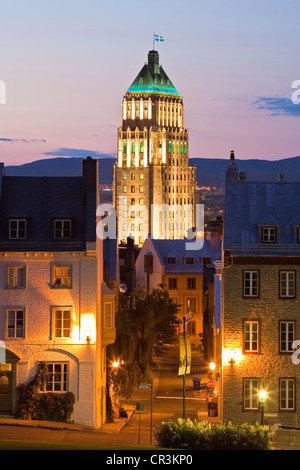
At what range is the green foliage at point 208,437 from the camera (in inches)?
1780

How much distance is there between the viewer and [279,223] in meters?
60.7

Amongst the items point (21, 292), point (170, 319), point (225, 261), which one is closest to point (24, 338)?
point (21, 292)

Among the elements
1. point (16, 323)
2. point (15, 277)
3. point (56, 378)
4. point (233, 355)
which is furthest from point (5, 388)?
point (233, 355)

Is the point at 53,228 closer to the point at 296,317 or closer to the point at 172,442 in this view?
the point at 296,317

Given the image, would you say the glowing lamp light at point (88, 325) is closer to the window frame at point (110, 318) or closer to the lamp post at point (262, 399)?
the window frame at point (110, 318)

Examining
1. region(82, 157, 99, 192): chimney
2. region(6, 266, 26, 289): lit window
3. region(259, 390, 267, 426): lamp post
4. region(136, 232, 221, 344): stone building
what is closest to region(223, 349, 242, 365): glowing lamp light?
region(259, 390, 267, 426): lamp post

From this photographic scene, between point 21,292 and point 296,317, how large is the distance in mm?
15545

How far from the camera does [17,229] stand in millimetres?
61312

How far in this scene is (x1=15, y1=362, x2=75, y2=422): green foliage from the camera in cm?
5981

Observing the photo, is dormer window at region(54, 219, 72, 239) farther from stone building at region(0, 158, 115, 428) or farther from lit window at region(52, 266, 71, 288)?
lit window at region(52, 266, 71, 288)

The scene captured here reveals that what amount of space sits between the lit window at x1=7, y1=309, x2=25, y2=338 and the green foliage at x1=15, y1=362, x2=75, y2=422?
2.22 meters

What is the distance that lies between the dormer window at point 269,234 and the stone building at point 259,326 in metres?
0.22
